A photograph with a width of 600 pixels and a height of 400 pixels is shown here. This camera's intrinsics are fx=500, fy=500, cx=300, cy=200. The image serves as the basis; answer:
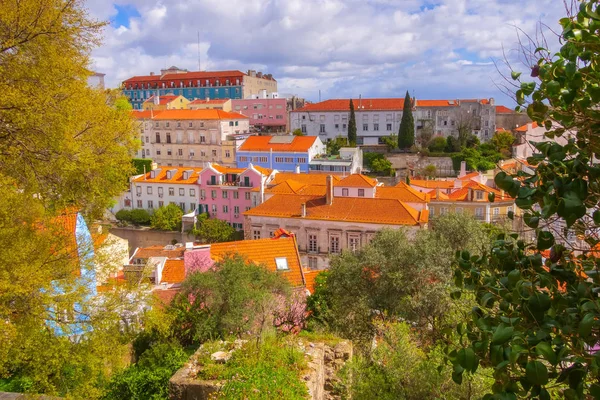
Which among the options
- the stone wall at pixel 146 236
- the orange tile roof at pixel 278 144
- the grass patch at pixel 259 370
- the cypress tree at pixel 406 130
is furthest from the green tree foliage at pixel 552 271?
the cypress tree at pixel 406 130

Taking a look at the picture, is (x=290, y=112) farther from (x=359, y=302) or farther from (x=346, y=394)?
(x=346, y=394)

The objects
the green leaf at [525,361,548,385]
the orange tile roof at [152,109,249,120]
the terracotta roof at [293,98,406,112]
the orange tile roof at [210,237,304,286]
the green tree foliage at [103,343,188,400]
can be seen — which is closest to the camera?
the green leaf at [525,361,548,385]

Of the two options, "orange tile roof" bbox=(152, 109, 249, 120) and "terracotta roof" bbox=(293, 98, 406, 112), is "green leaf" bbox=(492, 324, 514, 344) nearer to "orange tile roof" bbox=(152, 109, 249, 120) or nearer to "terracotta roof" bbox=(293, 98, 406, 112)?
"orange tile roof" bbox=(152, 109, 249, 120)

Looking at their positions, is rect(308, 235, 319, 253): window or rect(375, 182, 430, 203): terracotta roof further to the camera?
rect(375, 182, 430, 203): terracotta roof

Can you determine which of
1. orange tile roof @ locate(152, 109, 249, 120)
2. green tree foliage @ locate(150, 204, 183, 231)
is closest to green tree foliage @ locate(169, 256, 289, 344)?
green tree foliage @ locate(150, 204, 183, 231)

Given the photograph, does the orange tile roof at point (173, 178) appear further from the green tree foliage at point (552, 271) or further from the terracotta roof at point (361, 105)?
the green tree foliage at point (552, 271)

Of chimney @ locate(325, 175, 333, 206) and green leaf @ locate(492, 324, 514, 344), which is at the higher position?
green leaf @ locate(492, 324, 514, 344)

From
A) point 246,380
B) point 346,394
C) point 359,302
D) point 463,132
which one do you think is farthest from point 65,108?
point 463,132
